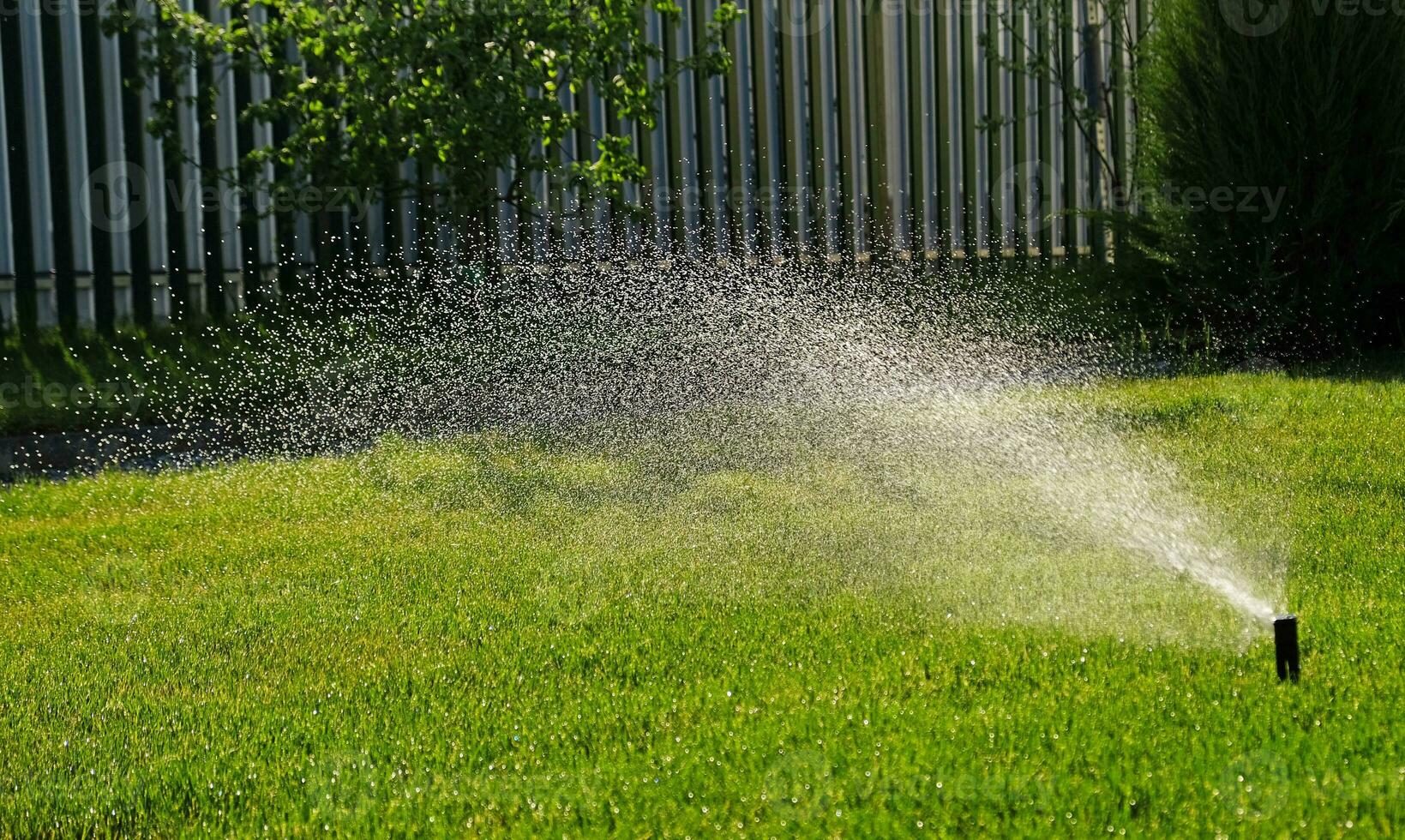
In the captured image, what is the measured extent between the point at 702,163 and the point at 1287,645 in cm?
722

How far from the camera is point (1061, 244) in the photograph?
37.8 ft

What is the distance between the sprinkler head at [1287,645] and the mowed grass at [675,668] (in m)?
0.04

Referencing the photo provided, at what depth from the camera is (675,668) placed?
2.96 meters

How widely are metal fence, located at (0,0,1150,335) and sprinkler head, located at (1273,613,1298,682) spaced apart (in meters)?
6.13

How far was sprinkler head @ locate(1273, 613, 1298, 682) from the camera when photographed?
262cm

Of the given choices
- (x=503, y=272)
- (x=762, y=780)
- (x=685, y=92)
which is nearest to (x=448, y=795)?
(x=762, y=780)

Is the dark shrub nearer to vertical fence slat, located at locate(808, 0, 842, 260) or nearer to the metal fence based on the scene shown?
the metal fence

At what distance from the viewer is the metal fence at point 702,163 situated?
26.8ft

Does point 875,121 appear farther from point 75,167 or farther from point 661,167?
point 75,167

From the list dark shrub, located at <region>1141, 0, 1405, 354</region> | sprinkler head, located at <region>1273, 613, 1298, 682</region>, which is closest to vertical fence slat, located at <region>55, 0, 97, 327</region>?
dark shrub, located at <region>1141, 0, 1405, 354</region>

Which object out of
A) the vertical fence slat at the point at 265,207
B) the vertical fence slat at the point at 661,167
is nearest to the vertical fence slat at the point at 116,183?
the vertical fence slat at the point at 265,207

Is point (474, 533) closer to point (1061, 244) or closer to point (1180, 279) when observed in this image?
point (1180, 279)

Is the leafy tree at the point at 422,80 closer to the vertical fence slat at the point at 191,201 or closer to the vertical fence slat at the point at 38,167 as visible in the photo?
the vertical fence slat at the point at 191,201

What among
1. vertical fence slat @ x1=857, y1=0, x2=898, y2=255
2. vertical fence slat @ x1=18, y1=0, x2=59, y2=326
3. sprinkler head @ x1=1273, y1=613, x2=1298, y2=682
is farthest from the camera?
vertical fence slat @ x1=857, y1=0, x2=898, y2=255
